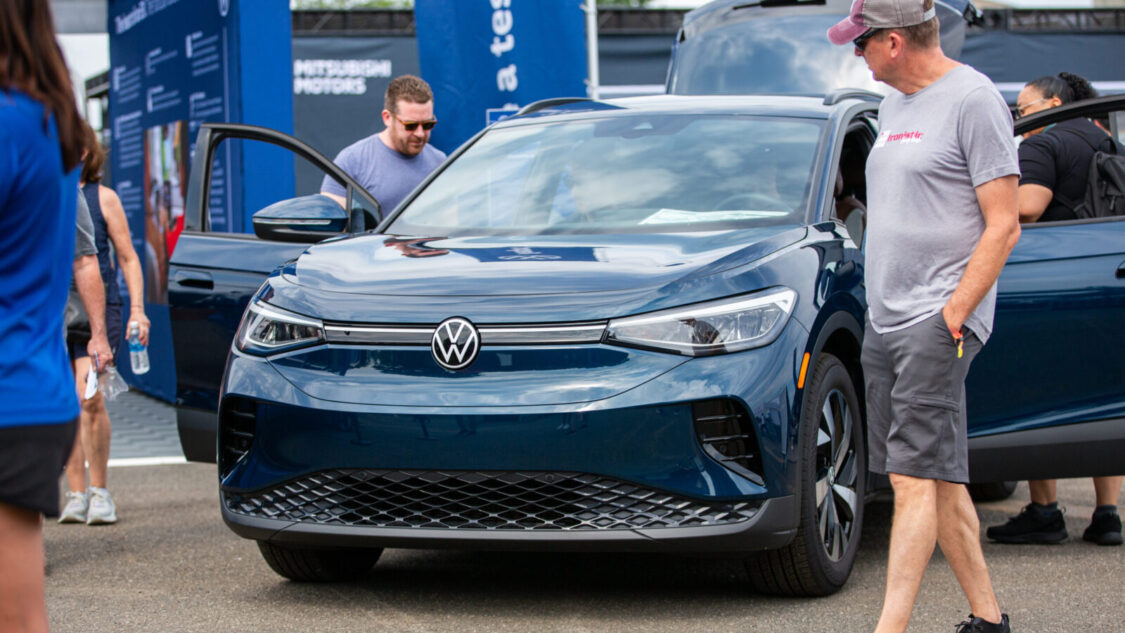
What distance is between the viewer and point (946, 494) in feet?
13.0

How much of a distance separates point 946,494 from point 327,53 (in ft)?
40.3

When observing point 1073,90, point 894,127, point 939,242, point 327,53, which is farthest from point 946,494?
point 327,53

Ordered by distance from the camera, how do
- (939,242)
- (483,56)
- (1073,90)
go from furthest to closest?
(483,56) < (1073,90) < (939,242)

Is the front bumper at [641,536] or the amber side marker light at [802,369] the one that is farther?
the amber side marker light at [802,369]

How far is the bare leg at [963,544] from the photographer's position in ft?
13.0

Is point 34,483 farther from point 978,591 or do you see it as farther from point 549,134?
point 549,134

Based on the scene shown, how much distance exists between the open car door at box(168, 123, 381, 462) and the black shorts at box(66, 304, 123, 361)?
3.09ft

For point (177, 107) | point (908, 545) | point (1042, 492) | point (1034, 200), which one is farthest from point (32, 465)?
point (177, 107)

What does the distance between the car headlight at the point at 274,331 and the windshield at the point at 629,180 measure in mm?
847

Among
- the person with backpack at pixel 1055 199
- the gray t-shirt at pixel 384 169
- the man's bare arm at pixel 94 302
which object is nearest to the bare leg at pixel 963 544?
the person with backpack at pixel 1055 199

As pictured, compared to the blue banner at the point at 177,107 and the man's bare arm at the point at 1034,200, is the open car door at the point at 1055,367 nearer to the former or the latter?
the man's bare arm at the point at 1034,200

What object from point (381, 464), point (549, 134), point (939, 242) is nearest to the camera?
point (939, 242)

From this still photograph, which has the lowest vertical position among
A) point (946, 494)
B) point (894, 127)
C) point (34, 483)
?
point (946, 494)

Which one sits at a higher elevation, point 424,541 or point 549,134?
point 549,134
